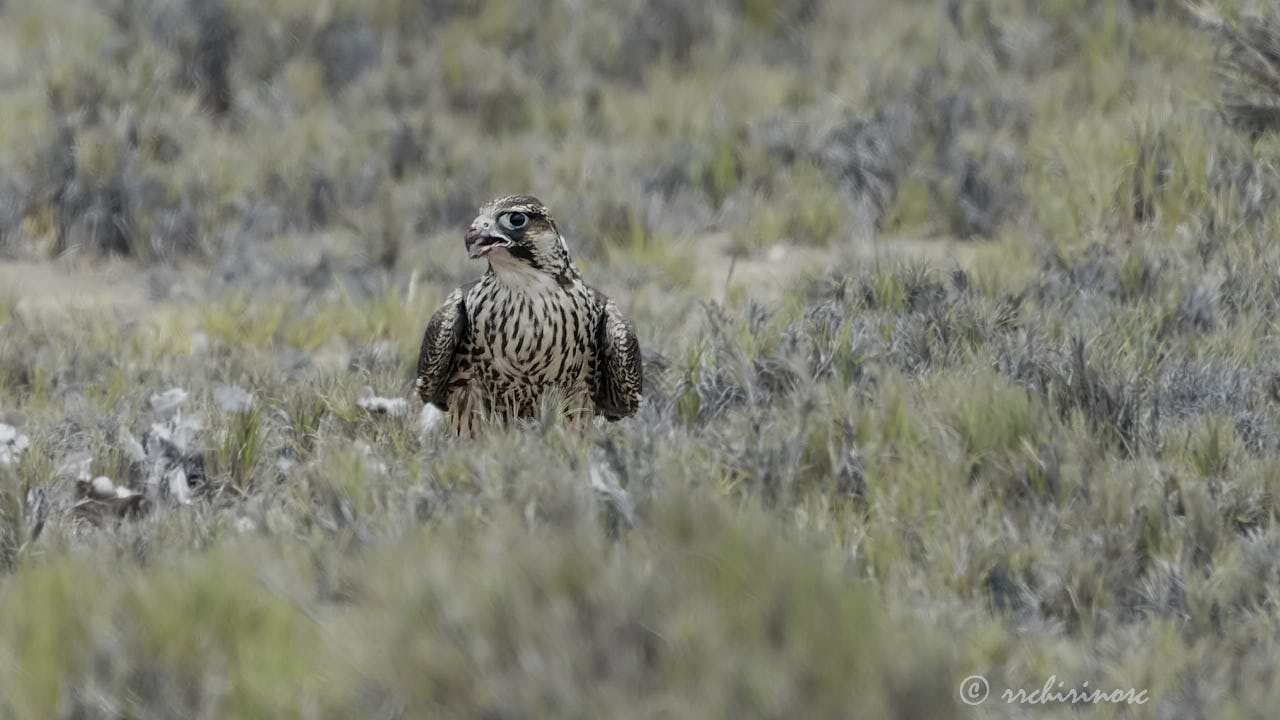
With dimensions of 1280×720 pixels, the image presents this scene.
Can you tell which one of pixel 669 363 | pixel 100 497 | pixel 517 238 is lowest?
pixel 669 363

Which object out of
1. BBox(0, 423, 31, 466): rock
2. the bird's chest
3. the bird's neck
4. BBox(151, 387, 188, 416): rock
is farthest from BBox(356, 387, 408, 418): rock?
BBox(0, 423, 31, 466): rock

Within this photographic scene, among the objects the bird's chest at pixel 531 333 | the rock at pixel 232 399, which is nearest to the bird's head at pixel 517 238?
the bird's chest at pixel 531 333

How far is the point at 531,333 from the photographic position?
5227mm

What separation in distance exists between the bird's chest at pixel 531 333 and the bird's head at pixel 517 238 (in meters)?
0.10

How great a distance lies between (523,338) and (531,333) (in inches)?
1.3

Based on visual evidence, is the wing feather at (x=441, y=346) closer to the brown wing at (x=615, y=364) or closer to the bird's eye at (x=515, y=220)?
the bird's eye at (x=515, y=220)

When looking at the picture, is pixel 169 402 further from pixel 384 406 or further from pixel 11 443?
pixel 384 406

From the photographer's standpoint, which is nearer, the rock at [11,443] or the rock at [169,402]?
the rock at [11,443]

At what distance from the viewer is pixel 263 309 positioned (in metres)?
7.50

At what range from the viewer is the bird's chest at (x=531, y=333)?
206 inches

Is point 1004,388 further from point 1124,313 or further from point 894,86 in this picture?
point 894,86

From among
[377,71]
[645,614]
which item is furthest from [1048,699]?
[377,71]

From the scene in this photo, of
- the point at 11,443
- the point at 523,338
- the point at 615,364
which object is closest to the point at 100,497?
the point at 11,443

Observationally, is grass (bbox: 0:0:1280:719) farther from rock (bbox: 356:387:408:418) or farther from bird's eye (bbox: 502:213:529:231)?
bird's eye (bbox: 502:213:529:231)
